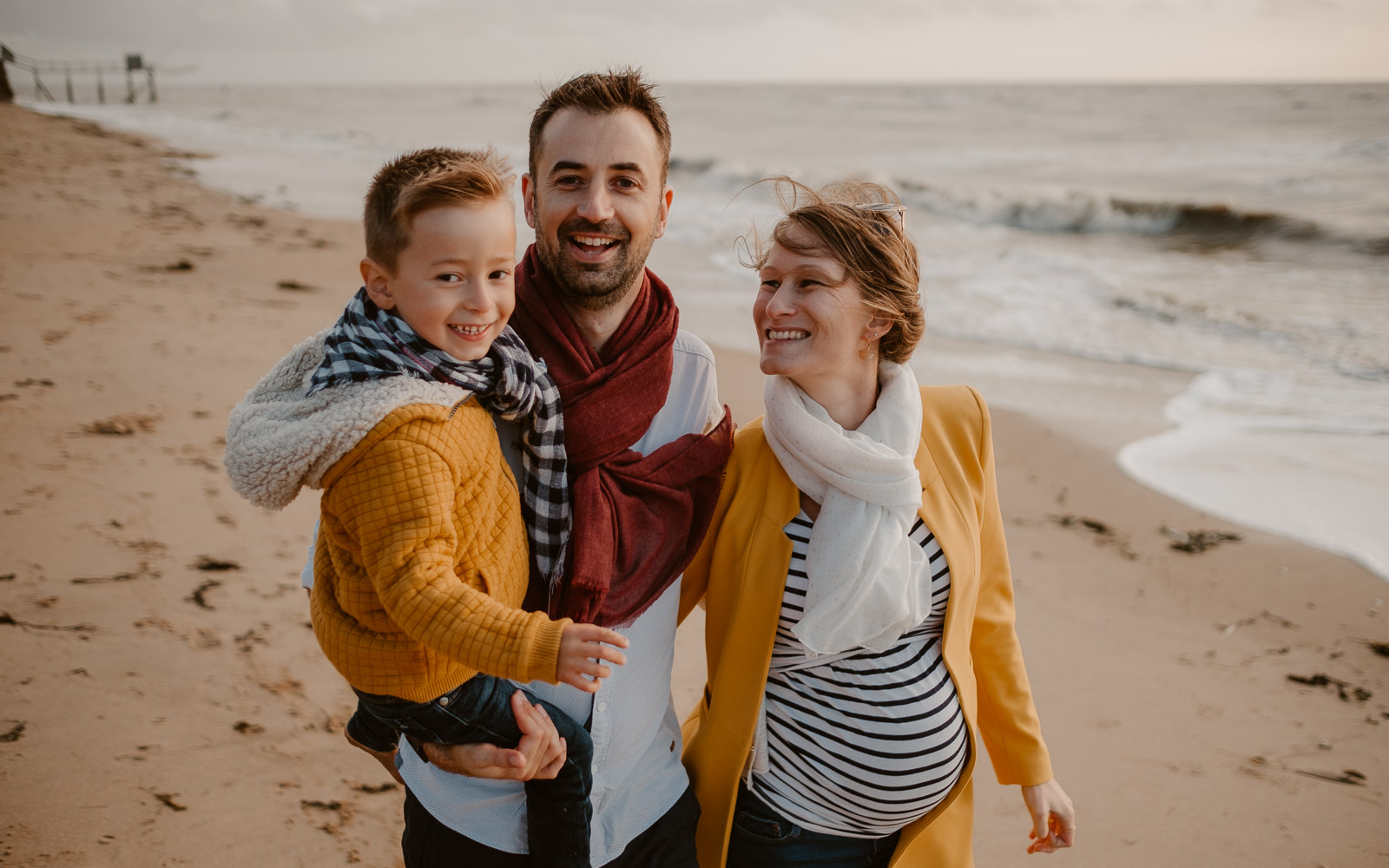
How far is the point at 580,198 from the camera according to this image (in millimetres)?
2113

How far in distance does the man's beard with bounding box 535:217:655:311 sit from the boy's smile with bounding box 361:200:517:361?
347 mm

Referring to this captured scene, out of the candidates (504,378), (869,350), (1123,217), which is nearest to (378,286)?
(504,378)

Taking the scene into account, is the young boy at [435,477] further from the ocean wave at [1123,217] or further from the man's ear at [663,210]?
the ocean wave at [1123,217]

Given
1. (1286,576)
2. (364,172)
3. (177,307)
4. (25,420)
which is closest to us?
(1286,576)

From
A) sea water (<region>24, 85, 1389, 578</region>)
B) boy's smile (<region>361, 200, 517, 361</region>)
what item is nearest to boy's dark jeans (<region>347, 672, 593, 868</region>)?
boy's smile (<region>361, 200, 517, 361</region>)

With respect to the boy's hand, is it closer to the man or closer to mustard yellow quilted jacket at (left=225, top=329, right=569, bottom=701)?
mustard yellow quilted jacket at (left=225, top=329, right=569, bottom=701)

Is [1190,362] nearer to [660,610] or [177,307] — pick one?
[660,610]

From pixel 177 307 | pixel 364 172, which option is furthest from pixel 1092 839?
pixel 364 172

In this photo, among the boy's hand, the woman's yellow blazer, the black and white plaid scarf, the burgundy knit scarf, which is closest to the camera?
the boy's hand

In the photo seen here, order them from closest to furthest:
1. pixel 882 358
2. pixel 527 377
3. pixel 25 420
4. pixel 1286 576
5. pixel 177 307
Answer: pixel 527 377 < pixel 882 358 < pixel 1286 576 < pixel 25 420 < pixel 177 307

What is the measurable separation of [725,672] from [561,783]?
45 centimetres

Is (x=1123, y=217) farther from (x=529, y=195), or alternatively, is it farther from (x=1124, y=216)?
(x=529, y=195)

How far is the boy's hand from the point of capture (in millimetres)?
1472

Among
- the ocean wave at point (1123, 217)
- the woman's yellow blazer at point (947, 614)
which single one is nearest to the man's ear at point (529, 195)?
the woman's yellow blazer at point (947, 614)
